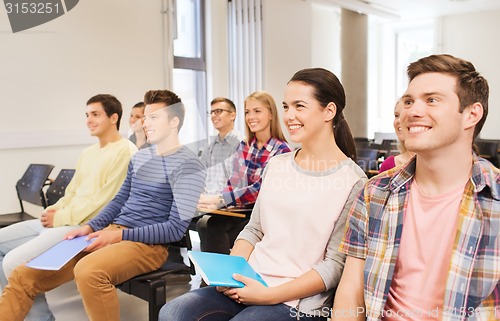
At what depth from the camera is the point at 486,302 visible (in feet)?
3.98

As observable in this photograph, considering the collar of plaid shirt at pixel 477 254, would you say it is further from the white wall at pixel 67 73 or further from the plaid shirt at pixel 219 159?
the white wall at pixel 67 73

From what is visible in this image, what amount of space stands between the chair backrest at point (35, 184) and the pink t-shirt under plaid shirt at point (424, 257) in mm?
3302

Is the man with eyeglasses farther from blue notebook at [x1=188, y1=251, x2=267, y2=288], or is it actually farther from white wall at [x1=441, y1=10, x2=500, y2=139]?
white wall at [x1=441, y1=10, x2=500, y2=139]

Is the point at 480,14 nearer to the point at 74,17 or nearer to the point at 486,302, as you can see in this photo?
the point at 74,17

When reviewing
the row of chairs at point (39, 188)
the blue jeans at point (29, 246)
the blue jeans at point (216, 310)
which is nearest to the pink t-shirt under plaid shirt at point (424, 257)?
the blue jeans at point (216, 310)

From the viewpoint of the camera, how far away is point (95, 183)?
292 cm

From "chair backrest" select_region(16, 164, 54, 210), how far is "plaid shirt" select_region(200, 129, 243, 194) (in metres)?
1.32

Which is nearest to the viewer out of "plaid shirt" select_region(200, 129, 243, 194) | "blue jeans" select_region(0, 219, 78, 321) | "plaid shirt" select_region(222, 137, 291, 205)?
"blue jeans" select_region(0, 219, 78, 321)

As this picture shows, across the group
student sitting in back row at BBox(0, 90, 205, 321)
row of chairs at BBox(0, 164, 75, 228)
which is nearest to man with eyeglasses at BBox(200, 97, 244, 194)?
row of chairs at BBox(0, 164, 75, 228)

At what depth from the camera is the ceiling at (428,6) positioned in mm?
8787

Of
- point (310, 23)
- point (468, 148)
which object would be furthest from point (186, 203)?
point (310, 23)

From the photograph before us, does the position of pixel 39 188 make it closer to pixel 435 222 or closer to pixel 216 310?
pixel 216 310

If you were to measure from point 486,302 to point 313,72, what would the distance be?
948mm

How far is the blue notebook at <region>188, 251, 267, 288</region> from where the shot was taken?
149 centimetres
